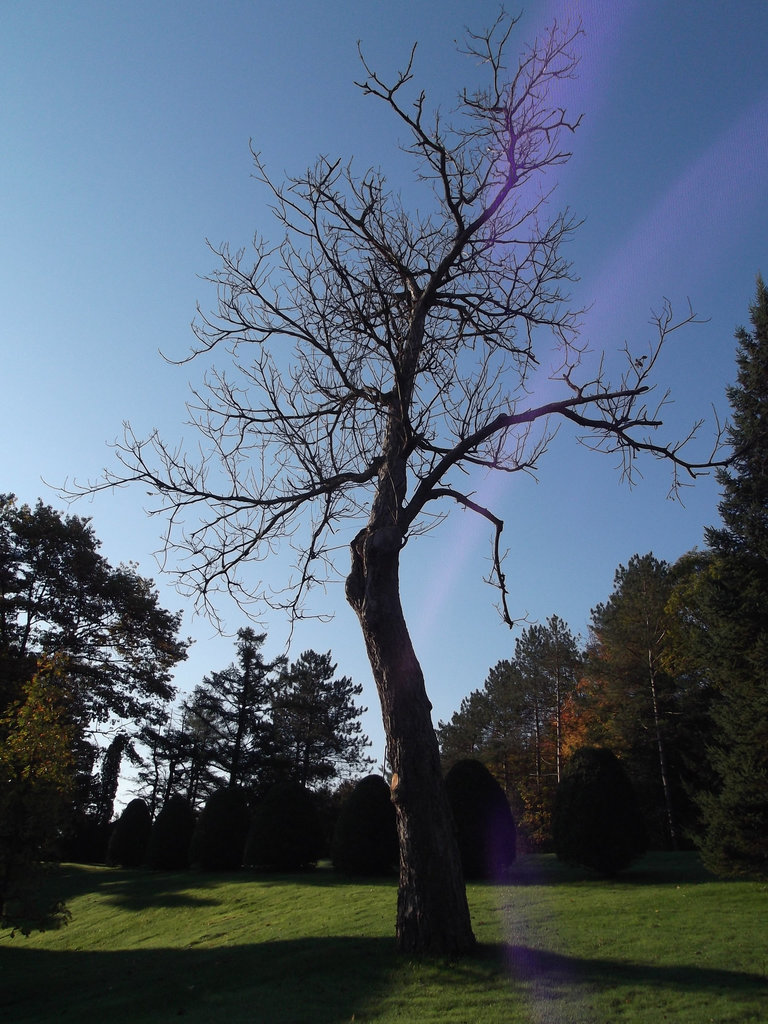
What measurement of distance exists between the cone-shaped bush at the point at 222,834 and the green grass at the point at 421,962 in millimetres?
5579

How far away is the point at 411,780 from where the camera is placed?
782 cm

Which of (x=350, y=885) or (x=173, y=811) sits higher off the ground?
(x=173, y=811)

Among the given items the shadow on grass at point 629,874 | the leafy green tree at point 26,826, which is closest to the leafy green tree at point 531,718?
the shadow on grass at point 629,874

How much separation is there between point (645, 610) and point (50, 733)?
22772 mm

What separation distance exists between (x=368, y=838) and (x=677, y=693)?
51.3ft

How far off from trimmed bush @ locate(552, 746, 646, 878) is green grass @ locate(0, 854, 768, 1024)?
→ 52 centimetres

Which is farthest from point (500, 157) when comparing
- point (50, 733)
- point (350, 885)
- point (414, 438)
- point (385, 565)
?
point (350, 885)

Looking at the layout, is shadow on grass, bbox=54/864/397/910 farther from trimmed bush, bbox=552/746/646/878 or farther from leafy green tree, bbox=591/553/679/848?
leafy green tree, bbox=591/553/679/848

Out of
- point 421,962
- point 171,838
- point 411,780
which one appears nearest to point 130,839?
point 171,838

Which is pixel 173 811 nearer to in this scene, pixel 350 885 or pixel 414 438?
pixel 350 885

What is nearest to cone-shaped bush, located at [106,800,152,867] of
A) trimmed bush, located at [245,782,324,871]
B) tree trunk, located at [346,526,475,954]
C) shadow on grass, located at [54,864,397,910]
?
shadow on grass, located at [54,864,397,910]

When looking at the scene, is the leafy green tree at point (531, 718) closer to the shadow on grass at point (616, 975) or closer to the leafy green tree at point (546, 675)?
the leafy green tree at point (546, 675)

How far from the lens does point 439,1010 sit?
6215 millimetres

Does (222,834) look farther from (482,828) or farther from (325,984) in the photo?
(325,984)
